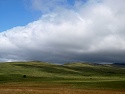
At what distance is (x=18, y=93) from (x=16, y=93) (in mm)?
365

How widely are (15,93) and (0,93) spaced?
8.48ft

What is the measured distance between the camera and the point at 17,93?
4841cm

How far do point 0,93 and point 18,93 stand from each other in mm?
3110

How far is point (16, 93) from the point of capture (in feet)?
159

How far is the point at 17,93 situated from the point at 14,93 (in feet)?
1.70

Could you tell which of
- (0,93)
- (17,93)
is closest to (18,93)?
(17,93)

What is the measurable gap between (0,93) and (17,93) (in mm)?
2932

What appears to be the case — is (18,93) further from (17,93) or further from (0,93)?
(0,93)

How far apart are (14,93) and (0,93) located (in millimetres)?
2417

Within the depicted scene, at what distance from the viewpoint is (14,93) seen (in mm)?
48344

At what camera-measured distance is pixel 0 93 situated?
4822cm

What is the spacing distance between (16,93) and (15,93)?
172 mm

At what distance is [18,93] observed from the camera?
159 feet
